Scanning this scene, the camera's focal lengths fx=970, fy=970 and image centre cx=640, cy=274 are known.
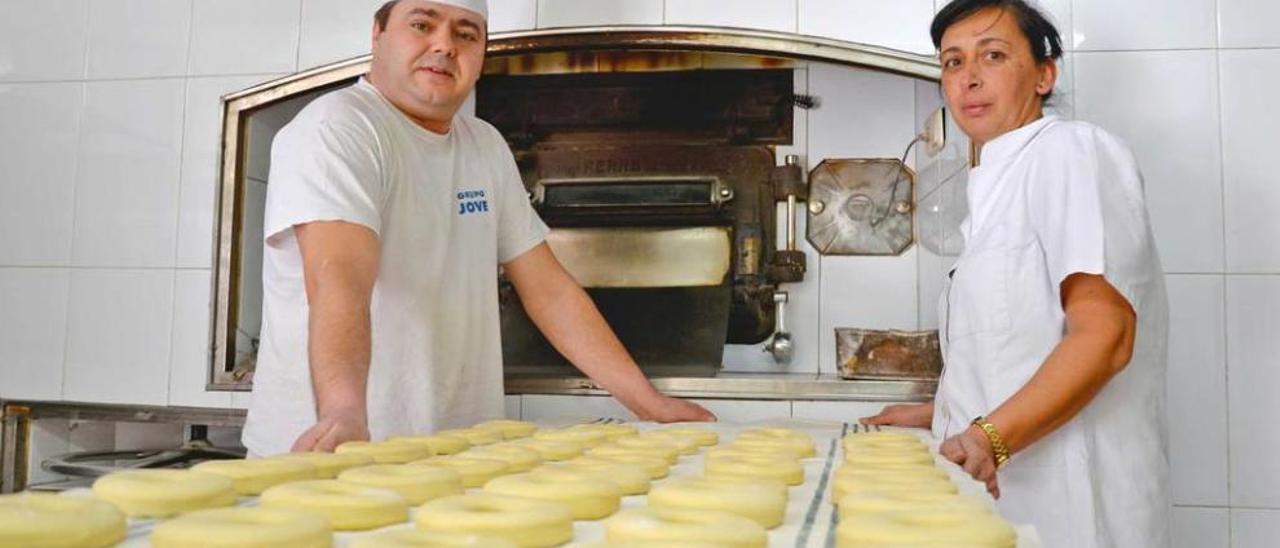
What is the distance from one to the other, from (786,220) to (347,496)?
7.43 ft

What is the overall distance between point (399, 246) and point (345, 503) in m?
1.04

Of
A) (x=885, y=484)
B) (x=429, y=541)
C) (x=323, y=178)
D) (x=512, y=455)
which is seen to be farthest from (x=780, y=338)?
(x=429, y=541)

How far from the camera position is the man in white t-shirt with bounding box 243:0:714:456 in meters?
1.68

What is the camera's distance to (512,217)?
88.9 inches

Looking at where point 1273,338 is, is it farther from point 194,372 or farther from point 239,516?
point 194,372

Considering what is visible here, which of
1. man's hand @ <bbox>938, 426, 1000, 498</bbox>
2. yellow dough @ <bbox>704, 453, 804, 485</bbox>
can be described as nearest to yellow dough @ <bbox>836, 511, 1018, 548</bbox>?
yellow dough @ <bbox>704, 453, 804, 485</bbox>

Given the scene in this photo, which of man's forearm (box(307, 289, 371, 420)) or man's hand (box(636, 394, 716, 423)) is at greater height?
man's forearm (box(307, 289, 371, 420))

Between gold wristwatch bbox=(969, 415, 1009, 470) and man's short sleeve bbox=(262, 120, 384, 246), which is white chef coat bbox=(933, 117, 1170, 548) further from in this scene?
man's short sleeve bbox=(262, 120, 384, 246)

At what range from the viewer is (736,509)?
3.10 ft

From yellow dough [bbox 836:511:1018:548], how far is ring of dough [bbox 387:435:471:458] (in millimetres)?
684

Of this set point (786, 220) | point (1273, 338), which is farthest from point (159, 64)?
point (1273, 338)

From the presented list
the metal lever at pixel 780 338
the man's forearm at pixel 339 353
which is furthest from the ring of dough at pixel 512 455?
the metal lever at pixel 780 338

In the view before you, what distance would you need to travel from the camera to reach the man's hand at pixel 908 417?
6.76ft

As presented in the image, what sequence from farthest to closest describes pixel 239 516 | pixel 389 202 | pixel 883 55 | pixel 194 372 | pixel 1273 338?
pixel 194 372
pixel 883 55
pixel 1273 338
pixel 389 202
pixel 239 516
